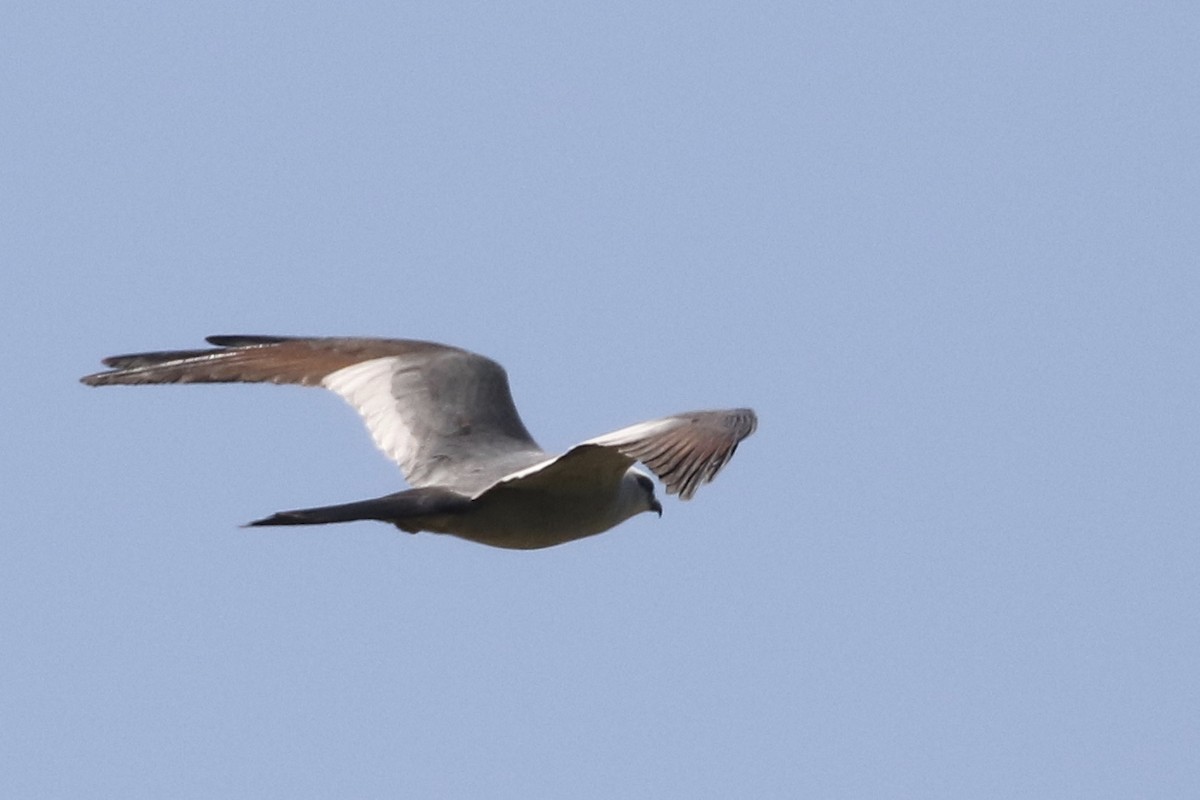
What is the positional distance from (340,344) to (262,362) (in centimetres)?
55

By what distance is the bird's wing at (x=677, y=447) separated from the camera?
10609 mm

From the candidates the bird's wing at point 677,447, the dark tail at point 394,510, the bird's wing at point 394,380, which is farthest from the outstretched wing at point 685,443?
the bird's wing at point 394,380

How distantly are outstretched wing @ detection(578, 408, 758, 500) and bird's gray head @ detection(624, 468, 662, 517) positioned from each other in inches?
68.7

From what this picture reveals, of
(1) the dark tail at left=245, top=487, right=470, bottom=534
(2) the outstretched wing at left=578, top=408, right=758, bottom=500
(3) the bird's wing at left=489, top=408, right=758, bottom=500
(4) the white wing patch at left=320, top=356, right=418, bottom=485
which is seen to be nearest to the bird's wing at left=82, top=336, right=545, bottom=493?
(4) the white wing patch at left=320, top=356, right=418, bottom=485

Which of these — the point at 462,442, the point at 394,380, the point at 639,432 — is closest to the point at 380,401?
the point at 394,380

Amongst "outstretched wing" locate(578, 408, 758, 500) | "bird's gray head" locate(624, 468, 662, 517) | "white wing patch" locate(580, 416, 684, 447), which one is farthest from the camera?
"bird's gray head" locate(624, 468, 662, 517)

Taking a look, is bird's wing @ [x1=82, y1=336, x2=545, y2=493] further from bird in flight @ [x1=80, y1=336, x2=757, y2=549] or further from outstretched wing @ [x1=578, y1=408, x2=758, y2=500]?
outstretched wing @ [x1=578, y1=408, x2=758, y2=500]

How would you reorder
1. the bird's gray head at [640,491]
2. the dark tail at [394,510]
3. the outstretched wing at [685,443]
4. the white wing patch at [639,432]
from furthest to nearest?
the bird's gray head at [640,491] → the dark tail at [394,510] → the white wing patch at [639,432] → the outstretched wing at [685,443]

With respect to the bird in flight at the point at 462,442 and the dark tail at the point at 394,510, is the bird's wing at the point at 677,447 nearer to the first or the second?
the bird in flight at the point at 462,442

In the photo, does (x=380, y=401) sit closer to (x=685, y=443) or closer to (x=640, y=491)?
(x=640, y=491)

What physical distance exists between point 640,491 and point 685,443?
2.74m

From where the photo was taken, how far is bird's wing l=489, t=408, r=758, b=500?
10609mm

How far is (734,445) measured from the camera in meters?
10.9

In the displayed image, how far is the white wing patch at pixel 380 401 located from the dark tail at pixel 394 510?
107cm
